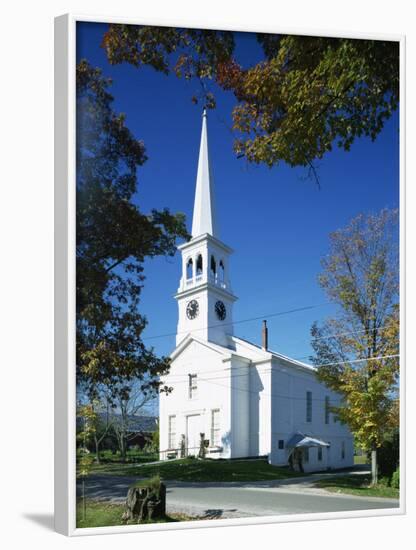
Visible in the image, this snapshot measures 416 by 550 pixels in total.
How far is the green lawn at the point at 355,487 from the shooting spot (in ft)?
33.9

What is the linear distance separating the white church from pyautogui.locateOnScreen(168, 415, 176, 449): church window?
0.01 m

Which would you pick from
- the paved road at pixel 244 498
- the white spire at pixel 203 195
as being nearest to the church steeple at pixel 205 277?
the white spire at pixel 203 195

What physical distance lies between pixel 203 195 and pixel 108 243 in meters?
1.26

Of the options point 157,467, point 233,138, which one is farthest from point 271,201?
point 157,467

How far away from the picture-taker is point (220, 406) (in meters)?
10.1

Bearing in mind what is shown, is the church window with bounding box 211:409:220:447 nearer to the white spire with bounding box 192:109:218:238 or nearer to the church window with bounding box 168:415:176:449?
the church window with bounding box 168:415:176:449

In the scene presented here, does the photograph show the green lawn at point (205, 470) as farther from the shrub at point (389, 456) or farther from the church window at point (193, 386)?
the shrub at point (389, 456)

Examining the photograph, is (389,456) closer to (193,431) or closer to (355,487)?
(355,487)

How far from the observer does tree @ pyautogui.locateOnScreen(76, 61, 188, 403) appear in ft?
28.2

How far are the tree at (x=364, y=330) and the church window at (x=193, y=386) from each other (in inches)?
66.8

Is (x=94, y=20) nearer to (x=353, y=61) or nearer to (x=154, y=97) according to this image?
(x=154, y=97)

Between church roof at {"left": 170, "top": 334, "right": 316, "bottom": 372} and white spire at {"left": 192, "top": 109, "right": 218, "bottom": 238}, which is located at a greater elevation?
white spire at {"left": 192, "top": 109, "right": 218, "bottom": 238}

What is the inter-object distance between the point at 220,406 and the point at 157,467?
1.27 m

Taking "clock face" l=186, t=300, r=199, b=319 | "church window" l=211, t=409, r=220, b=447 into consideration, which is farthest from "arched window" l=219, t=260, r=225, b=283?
"church window" l=211, t=409, r=220, b=447
